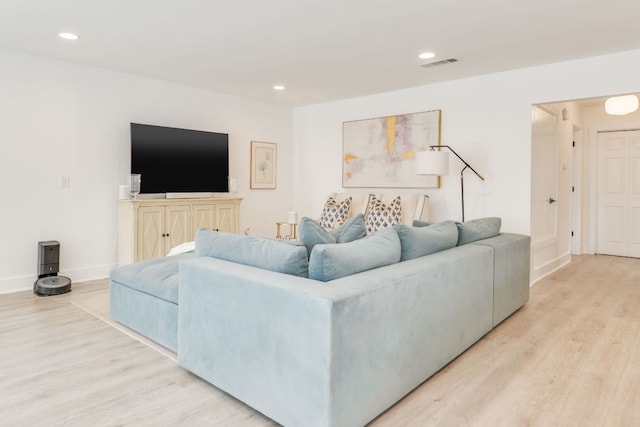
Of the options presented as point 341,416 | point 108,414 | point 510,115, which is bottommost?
point 108,414

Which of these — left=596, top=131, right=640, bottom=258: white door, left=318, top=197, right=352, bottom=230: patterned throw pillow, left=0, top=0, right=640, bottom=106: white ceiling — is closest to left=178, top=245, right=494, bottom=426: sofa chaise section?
left=0, top=0, right=640, bottom=106: white ceiling

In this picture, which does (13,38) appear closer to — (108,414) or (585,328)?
(108,414)

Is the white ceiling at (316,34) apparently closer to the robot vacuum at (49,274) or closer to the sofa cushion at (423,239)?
the sofa cushion at (423,239)

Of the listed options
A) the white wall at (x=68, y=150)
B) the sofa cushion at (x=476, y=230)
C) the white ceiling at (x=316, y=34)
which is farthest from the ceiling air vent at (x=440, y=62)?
the white wall at (x=68, y=150)

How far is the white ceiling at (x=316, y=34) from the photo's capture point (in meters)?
→ 2.98

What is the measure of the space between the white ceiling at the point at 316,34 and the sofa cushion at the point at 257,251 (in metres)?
1.69

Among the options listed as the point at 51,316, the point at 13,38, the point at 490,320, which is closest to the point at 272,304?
the point at 490,320

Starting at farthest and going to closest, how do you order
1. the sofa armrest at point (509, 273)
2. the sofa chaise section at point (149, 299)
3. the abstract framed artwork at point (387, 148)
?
the abstract framed artwork at point (387, 148) → the sofa armrest at point (509, 273) → the sofa chaise section at point (149, 299)

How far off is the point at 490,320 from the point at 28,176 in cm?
440

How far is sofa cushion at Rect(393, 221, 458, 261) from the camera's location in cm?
244

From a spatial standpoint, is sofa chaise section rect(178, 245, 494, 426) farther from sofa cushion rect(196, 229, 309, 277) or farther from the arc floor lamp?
the arc floor lamp

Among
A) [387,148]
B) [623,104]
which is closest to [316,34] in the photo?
[387,148]

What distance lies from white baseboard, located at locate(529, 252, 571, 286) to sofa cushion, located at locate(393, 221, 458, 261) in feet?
7.89

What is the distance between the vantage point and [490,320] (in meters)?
3.02
